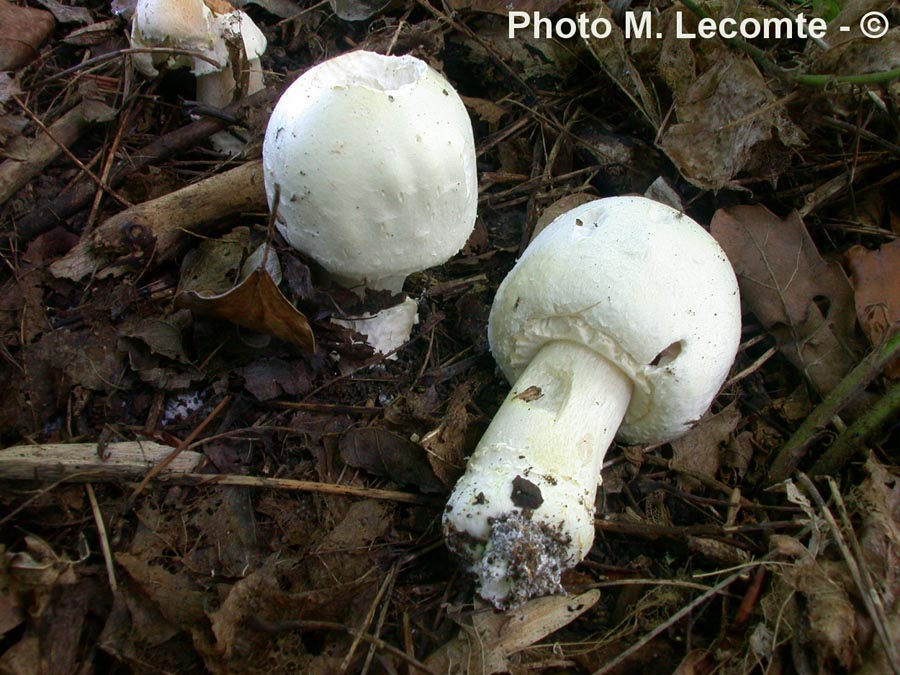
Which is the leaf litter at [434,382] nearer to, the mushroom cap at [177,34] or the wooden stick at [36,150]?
the wooden stick at [36,150]

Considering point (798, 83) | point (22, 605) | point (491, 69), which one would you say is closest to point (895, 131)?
point (798, 83)

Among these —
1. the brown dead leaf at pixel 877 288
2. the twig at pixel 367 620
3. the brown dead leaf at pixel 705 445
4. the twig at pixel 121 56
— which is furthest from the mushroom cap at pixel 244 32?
the brown dead leaf at pixel 877 288

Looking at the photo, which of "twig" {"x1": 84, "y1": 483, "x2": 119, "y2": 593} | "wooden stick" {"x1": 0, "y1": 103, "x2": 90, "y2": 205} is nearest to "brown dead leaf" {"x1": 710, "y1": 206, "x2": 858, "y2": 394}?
"twig" {"x1": 84, "y1": 483, "x2": 119, "y2": 593}

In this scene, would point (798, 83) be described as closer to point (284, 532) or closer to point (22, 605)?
point (284, 532)

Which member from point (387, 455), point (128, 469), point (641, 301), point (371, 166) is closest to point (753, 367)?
point (641, 301)

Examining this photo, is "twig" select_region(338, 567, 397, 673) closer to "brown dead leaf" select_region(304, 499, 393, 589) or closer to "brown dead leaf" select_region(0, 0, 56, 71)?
"brown dead leaf" select_region(304, 499, 393, 589)

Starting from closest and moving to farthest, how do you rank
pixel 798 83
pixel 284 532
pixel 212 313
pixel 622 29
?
pixel 284 532
pixel 212 313
pixel 798 83
pixel 622 29

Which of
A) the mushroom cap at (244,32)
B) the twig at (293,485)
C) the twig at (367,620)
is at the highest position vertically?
the mushroom cap at (244,32)
